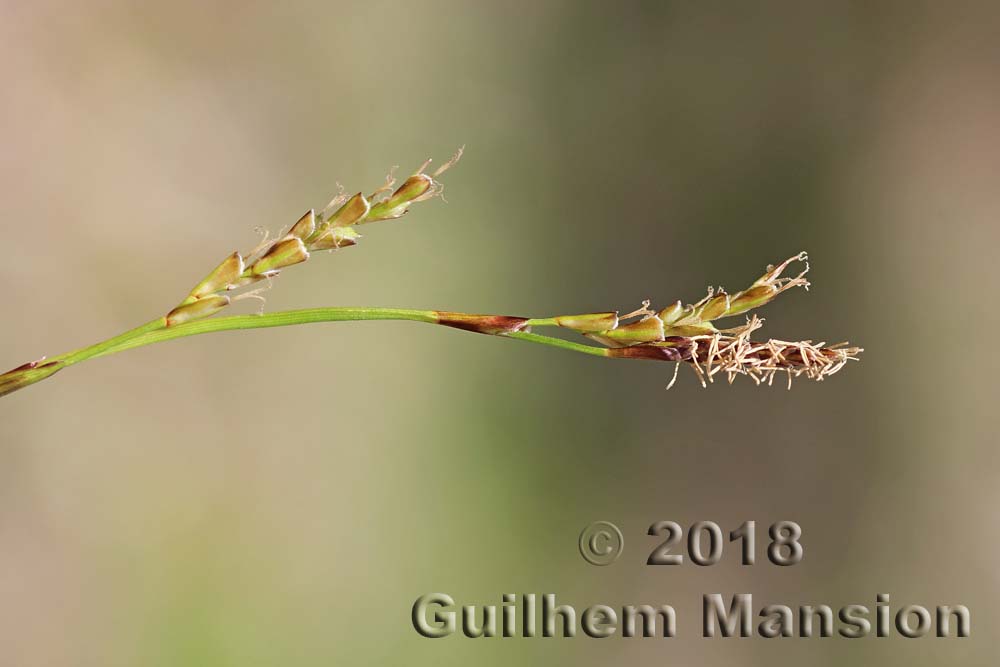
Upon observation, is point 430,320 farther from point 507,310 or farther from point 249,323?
point 507,310

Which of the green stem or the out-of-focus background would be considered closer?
the green stem

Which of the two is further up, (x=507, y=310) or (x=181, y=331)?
(x=507, y=310)

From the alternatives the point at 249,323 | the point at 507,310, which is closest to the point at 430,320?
the point at 249,323

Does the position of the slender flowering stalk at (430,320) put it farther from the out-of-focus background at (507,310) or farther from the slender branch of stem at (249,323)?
the out-of-focus background at (507,310)

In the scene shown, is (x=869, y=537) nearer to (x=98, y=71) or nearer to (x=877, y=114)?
(x=877, y=114)

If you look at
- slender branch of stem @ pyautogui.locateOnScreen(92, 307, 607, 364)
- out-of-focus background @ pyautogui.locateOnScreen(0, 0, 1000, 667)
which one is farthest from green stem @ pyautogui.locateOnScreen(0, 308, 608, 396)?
out-of-focus background @ pyautogui.locateOnScreen(0, 0, 1000, 667)

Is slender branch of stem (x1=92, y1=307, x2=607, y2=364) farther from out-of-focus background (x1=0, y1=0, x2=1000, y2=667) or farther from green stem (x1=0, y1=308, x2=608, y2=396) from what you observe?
out-of-focus background (x1=0, y1=0, x2=1000, y2=667)

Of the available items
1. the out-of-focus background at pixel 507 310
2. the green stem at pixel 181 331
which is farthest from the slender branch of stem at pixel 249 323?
the out-of-focus background at pixel 507 310
